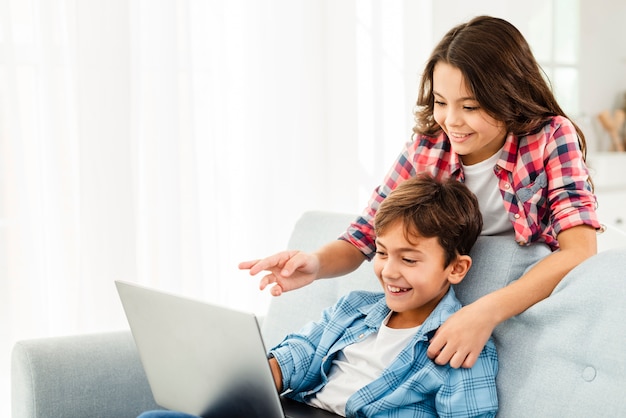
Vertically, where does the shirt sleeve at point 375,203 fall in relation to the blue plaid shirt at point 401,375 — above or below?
above

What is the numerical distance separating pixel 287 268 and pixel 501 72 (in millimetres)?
559

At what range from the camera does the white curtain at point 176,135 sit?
244 cm

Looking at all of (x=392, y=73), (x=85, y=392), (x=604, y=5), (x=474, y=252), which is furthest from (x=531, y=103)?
(x=604, y=5)

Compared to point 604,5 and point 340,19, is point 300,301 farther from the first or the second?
point 604,5

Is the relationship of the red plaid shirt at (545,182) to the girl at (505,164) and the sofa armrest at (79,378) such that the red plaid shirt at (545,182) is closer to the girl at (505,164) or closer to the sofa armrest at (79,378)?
the girl at (505,164)

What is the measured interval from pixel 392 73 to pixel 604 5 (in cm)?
174

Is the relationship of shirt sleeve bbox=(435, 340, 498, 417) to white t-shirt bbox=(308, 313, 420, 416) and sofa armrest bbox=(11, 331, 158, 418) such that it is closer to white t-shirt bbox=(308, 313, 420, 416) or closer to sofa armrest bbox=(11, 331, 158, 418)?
white t-shirt bbox=(308, 313, 420, 416)

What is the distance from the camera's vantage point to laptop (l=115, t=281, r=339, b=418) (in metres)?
1.28

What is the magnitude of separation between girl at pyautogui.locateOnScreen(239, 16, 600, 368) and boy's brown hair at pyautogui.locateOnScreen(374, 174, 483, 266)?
0.27ft

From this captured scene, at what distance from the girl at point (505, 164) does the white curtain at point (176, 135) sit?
1.09 meters

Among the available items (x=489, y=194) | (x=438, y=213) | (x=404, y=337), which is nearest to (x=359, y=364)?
(x=404, y=337)

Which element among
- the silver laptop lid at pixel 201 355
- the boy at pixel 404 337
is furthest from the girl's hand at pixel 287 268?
the silver laptop lid at pixel 201 355

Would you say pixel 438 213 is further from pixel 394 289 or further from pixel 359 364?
pixel 359 364

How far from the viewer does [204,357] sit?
138 centimetres
